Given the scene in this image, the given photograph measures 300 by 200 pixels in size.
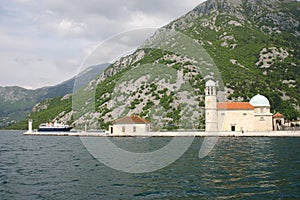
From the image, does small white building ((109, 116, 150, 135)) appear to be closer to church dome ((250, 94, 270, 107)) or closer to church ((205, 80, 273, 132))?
church ((205, 80, 273, 132))

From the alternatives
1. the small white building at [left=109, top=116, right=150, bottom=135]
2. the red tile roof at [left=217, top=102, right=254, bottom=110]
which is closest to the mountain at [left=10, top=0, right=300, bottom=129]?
the small white building at [left=109, top=116, right=150, bottom=135]

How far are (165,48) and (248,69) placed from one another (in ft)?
141

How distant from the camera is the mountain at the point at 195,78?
127 metres

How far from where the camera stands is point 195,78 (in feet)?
466

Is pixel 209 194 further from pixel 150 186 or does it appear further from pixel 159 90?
pixel 159 90

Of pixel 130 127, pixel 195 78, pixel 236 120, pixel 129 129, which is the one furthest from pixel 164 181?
pixel 195 78

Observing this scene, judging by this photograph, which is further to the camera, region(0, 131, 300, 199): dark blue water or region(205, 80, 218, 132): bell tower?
region(205, 80, 218, 132): bell tower

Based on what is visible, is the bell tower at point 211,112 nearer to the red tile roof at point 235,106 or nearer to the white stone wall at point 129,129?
the red tile roof at point 235,106

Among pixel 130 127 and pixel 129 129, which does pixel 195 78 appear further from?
pixel 129 129

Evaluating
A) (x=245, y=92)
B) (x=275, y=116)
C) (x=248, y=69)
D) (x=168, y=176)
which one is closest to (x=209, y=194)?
(x=168, y=176)

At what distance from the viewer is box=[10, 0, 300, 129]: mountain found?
126688 mm

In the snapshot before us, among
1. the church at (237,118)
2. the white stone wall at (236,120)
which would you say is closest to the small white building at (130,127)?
the church at (237,118)

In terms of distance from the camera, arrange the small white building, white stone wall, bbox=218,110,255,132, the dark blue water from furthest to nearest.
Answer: the small white building, white stone wall, bbox=218,110,255,132, the dark blue water

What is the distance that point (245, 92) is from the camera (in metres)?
129
